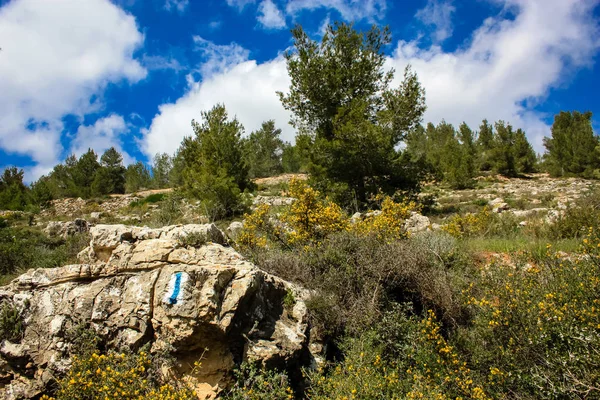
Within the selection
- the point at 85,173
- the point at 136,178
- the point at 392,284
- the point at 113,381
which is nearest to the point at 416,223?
the point at 392,284

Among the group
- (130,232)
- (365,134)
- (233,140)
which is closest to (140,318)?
(130,232)

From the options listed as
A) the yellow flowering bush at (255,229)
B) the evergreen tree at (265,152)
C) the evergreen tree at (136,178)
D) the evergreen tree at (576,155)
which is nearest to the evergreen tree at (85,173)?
the evergreen tree at (136,178)

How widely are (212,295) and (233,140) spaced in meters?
18.1

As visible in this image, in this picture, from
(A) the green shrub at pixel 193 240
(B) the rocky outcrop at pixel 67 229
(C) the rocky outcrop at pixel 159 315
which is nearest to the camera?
(C) the rocky outcrop at pixel 159 315

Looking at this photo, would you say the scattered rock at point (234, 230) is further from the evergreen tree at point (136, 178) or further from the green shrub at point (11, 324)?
the evergreen tree at point (136, 178)

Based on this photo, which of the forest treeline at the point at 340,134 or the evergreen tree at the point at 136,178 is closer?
the forest treeline at the point at 340,134

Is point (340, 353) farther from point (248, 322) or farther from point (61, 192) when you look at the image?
point (61, 192)

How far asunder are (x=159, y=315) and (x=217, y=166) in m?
16.3

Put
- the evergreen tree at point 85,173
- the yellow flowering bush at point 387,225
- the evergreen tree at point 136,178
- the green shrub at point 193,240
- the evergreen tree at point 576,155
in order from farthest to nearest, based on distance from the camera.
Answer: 1. the evergreen tree at point 136,178
2. the evergreen tree at point 85,173
3. the evergreen tree at point 576,155
4. the yellow flowering bush at point 387,225
5. the green shrub at point 193,240

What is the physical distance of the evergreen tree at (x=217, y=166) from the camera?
16.8 metres

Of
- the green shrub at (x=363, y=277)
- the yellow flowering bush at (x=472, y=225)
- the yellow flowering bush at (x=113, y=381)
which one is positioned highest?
the yellow flowering bush at (x=472, y=225)

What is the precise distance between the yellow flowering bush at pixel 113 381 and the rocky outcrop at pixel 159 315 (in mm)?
233

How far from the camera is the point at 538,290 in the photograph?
13.3 ft

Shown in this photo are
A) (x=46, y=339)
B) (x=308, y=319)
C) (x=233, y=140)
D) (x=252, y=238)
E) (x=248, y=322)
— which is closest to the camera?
(x=46, y=339)
